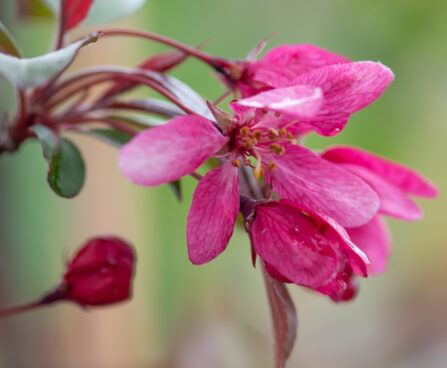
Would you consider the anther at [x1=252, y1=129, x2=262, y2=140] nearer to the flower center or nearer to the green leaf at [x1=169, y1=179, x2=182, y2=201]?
the flower center

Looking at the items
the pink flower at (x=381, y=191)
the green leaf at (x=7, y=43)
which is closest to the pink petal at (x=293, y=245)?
the pink flower at (x=381, y=191)

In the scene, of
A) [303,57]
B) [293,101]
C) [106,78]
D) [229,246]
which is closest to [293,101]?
[293,101]

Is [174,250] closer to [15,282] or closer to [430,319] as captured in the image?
[15,282]

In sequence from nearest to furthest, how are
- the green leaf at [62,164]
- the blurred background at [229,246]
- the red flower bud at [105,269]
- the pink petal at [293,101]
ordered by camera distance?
the pink petal at [293,101]
the green leaf at [62,164]
the red flower bud at [105,269]
the blurred background at [229,246]

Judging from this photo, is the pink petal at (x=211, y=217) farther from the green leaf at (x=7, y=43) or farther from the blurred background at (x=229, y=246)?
the blurred background at (x=229, y=246)

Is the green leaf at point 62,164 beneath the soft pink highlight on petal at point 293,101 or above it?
beneath

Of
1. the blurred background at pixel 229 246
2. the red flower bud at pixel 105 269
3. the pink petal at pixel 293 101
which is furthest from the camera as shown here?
the blurred background at pixel 229 246

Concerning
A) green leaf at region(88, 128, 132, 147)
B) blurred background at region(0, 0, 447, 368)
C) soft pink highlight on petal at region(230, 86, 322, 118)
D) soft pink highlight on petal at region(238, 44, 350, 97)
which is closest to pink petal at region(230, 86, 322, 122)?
soft pink highlight on petal at region(230, 86, 322, 118)

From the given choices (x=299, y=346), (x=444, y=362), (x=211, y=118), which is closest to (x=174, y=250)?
(x=299, y=346)
